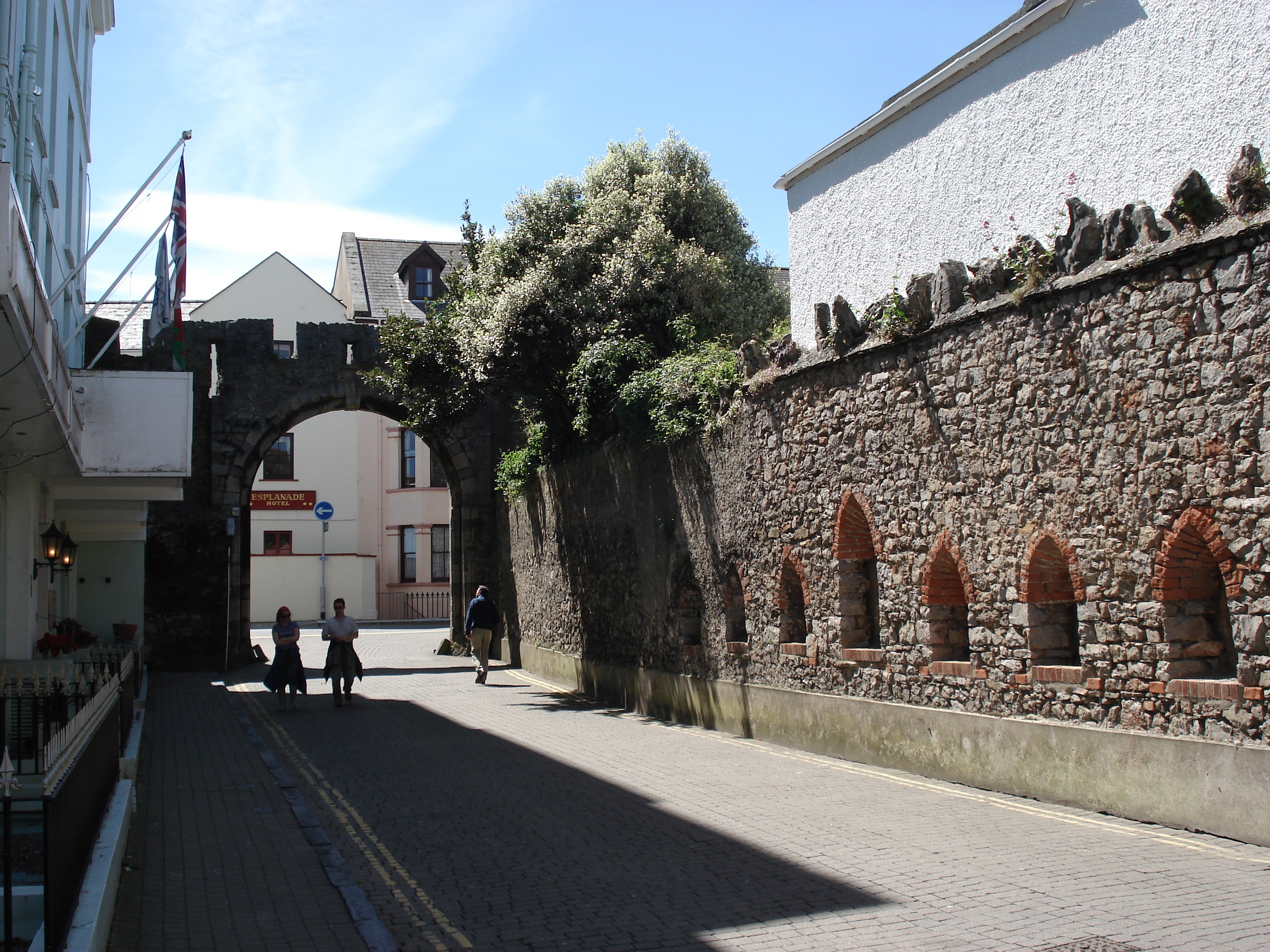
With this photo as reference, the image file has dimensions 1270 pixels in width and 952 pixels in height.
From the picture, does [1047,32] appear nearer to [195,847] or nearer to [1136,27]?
[1136,27]

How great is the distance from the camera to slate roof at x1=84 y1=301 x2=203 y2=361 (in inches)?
959

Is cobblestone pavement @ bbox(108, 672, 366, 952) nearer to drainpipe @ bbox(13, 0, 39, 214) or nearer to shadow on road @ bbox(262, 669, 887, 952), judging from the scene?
shadow on road @ bbox(262, 669, 887, 952)

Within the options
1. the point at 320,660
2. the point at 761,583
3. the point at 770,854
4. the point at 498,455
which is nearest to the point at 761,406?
Result: the point at 761,583

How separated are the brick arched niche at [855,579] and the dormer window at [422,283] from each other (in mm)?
30538

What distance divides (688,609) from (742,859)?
727cm

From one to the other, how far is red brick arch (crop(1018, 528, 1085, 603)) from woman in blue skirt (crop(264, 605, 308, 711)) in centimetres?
1080

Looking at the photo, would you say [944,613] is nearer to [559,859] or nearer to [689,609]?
[559,859]

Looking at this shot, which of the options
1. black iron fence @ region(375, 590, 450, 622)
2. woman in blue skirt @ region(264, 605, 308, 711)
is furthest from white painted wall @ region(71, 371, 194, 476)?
black iron fence @ region(375, 590, 450, 622)

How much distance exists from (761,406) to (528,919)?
7534mm

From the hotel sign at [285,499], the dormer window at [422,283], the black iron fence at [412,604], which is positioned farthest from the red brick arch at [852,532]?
the hotel sign at [285,499]

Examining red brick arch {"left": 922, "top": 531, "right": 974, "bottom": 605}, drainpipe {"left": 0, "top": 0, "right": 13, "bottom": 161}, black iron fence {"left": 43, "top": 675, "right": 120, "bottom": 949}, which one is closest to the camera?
black iron fence {"left": 43, "top": 675, "right": 120, "bottom": 949}

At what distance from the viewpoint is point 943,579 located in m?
9.73

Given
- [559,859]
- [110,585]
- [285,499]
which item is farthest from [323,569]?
[559,859]

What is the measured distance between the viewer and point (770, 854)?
7207 millimetres
